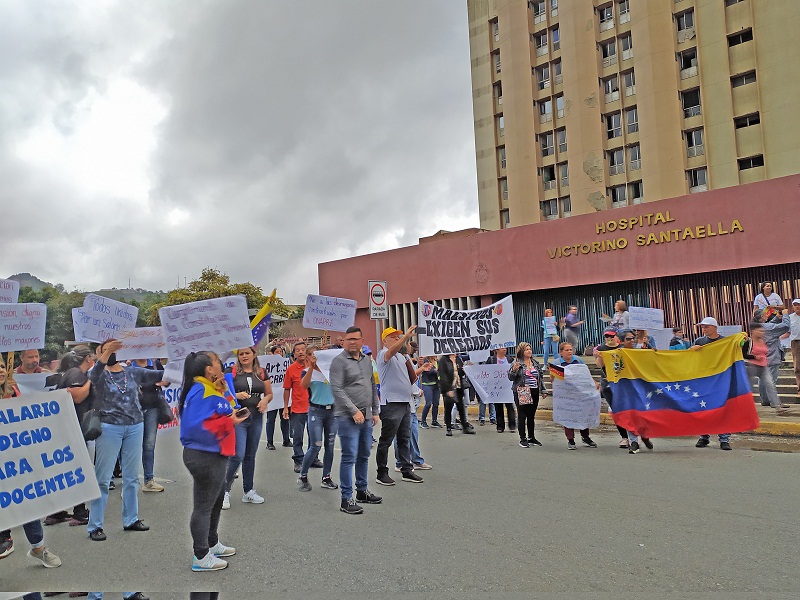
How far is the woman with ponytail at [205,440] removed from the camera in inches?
200

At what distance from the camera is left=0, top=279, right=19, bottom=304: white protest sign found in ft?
30.0

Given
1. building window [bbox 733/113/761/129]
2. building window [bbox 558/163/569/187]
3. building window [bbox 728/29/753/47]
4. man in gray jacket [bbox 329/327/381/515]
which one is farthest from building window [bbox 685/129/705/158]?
man in gray jacket [bbox 329/327/381/515]

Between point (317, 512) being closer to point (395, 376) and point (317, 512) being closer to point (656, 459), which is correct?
point (395, 376)

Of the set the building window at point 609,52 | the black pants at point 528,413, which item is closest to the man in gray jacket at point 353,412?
the black pants at point 528,413

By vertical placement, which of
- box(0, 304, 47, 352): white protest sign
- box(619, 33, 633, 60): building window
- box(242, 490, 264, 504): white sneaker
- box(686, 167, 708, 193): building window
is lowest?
box(242, 490, 264, 504): white sneaker

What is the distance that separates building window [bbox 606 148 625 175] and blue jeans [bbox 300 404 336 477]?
34804mm

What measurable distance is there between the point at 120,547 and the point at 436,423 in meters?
9.26

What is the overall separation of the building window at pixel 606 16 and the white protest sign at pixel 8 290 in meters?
Result: 38.1

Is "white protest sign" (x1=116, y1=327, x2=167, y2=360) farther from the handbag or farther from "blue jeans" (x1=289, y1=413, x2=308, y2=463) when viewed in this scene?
the handbag

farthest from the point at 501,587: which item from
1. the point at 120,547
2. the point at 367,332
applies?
the point at 367,332

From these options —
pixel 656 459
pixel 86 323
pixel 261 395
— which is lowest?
pixel 656 459

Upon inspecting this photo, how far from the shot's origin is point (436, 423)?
578 inches

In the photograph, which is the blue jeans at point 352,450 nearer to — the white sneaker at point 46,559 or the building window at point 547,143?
the white sneaker at point 46,559

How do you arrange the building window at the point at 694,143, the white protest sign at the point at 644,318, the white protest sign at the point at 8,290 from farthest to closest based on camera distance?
the building window at the point at 694,143, the white protest sign at the point at 644,318, the white protest sign at the point at 8,290
